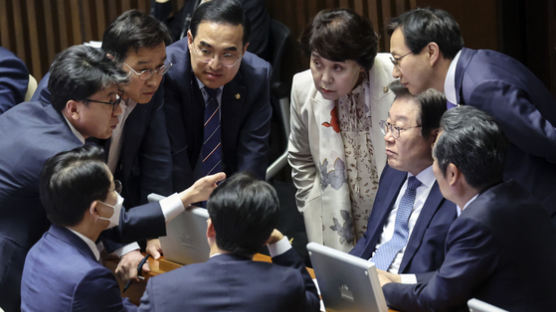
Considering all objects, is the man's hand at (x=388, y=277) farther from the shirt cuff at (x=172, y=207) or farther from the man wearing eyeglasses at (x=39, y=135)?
the man wearing eyeglasses at (x=39, y=135)

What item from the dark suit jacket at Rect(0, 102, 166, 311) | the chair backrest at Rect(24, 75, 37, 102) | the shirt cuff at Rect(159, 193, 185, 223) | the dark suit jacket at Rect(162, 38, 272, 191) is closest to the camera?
the dark suit jacket at Rect(0, 102, 166, 311)

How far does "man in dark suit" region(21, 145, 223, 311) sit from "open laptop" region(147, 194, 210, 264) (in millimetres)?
348

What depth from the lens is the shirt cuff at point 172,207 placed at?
269 cm

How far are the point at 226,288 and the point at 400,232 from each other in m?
0.99

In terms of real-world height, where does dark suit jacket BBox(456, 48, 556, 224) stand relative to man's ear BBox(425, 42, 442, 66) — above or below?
below

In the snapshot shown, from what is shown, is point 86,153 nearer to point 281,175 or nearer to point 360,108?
point 360,108

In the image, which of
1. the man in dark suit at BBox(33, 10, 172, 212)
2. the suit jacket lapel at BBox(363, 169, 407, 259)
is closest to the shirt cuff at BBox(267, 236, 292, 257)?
the suit jacket lapel at BBox(363, 169, 407, 259)

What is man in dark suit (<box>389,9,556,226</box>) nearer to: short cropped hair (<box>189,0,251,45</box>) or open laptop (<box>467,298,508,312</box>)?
short cropped hair (<box>189,0,251,45</box>)

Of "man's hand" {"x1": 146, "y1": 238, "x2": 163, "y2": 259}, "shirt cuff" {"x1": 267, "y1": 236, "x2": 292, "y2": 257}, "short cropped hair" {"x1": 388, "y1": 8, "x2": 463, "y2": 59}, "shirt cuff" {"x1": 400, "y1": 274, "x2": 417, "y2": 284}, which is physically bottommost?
"man's hand" {"x1": 146, "y1": 238, "x2": 163, "y2": 259}

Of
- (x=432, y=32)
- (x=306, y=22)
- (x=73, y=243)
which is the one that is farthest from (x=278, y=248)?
(x=306, y=22)

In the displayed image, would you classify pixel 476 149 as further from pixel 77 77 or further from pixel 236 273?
pixel 77 77

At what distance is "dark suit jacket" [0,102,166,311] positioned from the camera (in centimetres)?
259

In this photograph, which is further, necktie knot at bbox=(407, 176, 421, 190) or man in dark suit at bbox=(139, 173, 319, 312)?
necktie knot at bbox=(407, 176, 421, 190)

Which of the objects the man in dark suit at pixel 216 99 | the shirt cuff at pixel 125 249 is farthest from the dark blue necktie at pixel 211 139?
the shirt cuff at pixel 125 249
